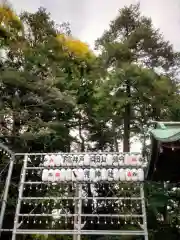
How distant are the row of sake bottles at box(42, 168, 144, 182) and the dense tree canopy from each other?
115 inches

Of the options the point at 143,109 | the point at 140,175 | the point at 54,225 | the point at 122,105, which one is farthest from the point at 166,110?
the point at 54,225

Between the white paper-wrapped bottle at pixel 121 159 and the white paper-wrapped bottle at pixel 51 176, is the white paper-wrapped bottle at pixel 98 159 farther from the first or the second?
the white paper-wrapped bottle at pixel 51 176

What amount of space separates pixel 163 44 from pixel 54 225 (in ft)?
36.4

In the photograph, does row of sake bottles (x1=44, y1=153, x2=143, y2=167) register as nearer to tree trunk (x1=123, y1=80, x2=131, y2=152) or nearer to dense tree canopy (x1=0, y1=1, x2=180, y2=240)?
dense tree canopy (x1=0, y1=1, x2=180, y2=240)

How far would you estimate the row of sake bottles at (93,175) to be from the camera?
7.48 metres

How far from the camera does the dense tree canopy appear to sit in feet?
38.0

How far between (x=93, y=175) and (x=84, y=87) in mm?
8523

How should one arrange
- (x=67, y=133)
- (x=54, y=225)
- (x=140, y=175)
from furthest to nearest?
(x=67, y=133) < (x=54, y=225) < (x=140, y=175)

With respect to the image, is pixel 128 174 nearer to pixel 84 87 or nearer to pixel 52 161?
pixel 52 161

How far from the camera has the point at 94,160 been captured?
25.4 ft

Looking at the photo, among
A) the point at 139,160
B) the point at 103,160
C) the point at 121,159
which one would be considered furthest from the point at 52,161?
the point at 139,160

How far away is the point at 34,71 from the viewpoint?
13.1m

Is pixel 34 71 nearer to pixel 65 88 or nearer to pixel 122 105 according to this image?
pixel 65 88

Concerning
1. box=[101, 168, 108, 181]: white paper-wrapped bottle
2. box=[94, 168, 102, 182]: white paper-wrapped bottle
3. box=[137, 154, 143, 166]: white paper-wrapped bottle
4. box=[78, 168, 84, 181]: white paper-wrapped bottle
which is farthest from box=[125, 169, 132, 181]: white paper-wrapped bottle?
box=[78, 168, 84, 181]: white paper-wrapped bottle
